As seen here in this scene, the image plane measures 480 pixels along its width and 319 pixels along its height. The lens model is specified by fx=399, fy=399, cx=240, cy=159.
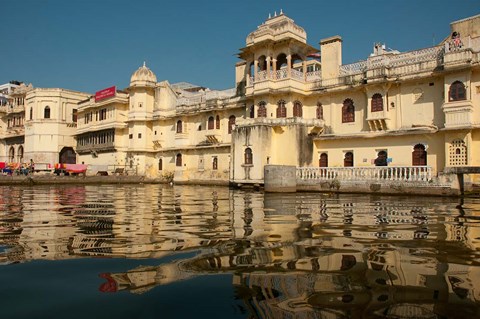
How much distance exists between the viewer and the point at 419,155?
23.0 m

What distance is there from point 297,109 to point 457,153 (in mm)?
10865


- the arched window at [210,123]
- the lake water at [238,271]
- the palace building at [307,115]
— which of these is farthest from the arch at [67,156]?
the lake water at [238,271]

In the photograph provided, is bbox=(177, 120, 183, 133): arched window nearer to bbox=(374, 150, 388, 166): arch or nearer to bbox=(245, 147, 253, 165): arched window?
bbox=(245, 147, 253, 165): arched window

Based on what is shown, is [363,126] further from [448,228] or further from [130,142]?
[130,142]

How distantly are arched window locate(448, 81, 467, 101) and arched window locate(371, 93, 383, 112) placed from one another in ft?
13.5

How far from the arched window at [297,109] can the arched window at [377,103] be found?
17.4 ft

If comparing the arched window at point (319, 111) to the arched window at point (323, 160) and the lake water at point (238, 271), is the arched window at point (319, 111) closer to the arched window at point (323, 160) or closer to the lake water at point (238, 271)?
the arched window at point (323, 160)

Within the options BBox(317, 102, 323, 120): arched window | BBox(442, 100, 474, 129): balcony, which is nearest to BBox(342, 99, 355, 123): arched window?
BBox(317, 102, 323, 120): arched window

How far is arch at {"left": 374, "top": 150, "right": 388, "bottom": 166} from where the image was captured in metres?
24.5

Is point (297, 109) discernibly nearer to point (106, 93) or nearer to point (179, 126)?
point (179, 126)

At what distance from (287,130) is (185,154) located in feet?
47.1

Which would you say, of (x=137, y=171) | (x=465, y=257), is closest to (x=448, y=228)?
(x=465, y=257)

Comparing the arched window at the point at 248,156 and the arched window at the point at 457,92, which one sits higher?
the arched window at the point at 457,92

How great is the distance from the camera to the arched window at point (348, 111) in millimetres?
26406
